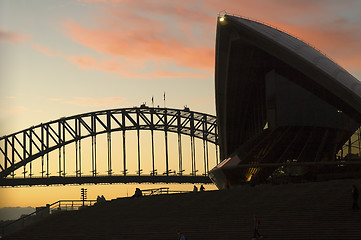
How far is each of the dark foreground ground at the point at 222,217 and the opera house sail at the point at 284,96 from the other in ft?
34.3

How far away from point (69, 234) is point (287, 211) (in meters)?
11.1

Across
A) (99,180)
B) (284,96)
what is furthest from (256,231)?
(99,180)

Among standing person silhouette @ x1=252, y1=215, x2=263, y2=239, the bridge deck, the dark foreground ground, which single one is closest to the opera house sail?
the dark foreground ground

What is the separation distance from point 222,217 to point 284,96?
62.5 feet

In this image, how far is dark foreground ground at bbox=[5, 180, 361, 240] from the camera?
90.2ft

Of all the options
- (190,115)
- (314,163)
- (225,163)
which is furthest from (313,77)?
(190,115)

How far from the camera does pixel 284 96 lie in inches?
1907

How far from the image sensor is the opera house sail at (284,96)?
147 feet

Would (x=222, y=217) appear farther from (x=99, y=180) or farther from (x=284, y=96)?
(x=99, y=180)

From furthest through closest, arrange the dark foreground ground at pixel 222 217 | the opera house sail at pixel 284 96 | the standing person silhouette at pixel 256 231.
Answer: the opera house sail at pixel 284 96 → the dark foreground ground at pixel 222 217 → the standing person silhouette at pixel 256 231

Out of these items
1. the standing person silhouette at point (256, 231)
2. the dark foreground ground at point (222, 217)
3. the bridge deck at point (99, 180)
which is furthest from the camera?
the bridge deck at point (99, 180)

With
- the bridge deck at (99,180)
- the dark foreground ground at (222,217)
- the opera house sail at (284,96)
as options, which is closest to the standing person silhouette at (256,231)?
the dark foreground ground at (222,217)

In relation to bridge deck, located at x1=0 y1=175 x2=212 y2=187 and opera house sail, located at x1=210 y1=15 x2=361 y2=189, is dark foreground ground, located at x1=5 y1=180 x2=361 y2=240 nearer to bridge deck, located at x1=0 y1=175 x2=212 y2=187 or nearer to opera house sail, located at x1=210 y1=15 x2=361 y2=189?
opera house sail, located at x1=210 y1=15 x2=361 y2=189

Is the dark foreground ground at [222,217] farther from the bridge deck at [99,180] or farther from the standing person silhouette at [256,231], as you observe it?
the bridge deck at [99,180]
